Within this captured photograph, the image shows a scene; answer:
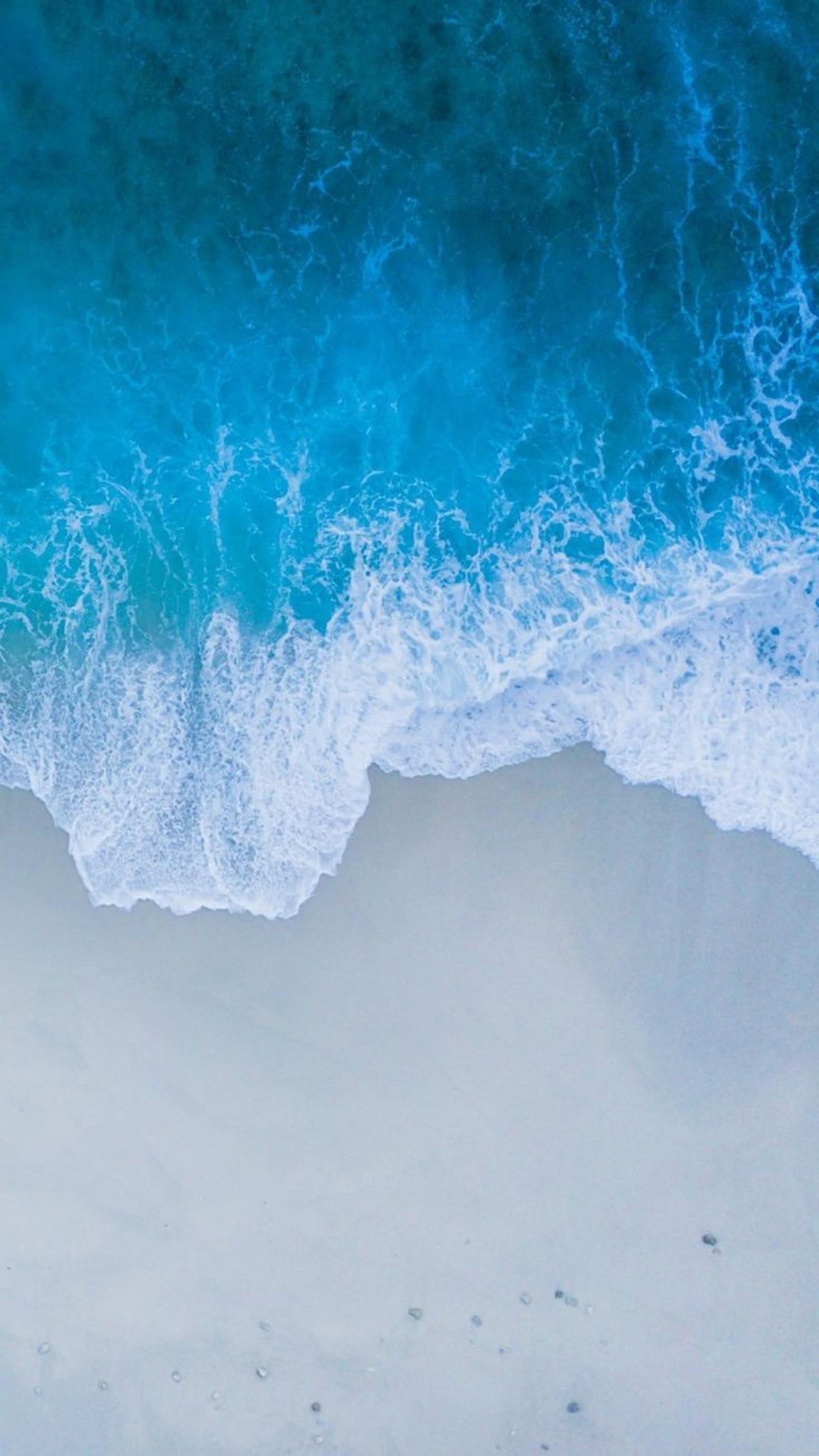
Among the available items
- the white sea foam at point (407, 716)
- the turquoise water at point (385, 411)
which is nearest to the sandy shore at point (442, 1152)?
the white sea foam at point (407, 716)

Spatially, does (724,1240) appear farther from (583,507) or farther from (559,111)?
(559,111)

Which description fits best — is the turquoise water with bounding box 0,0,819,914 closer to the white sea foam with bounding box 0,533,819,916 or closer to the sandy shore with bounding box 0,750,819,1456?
the white sea foam with bounding box 0,533,819,916

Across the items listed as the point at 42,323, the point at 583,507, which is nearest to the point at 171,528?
the point at 42,323

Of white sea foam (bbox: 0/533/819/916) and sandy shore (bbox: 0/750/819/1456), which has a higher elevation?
white sea foam (bbox: 0/533/819/916)

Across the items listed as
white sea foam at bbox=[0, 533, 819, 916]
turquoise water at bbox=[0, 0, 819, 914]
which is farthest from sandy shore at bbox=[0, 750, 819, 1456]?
turquoise water at bbox=[0, 0, 819, 914]

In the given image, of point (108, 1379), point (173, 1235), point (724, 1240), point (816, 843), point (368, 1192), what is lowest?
point (108, 1379)

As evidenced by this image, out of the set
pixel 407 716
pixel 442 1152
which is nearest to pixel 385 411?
pixel 407 716
